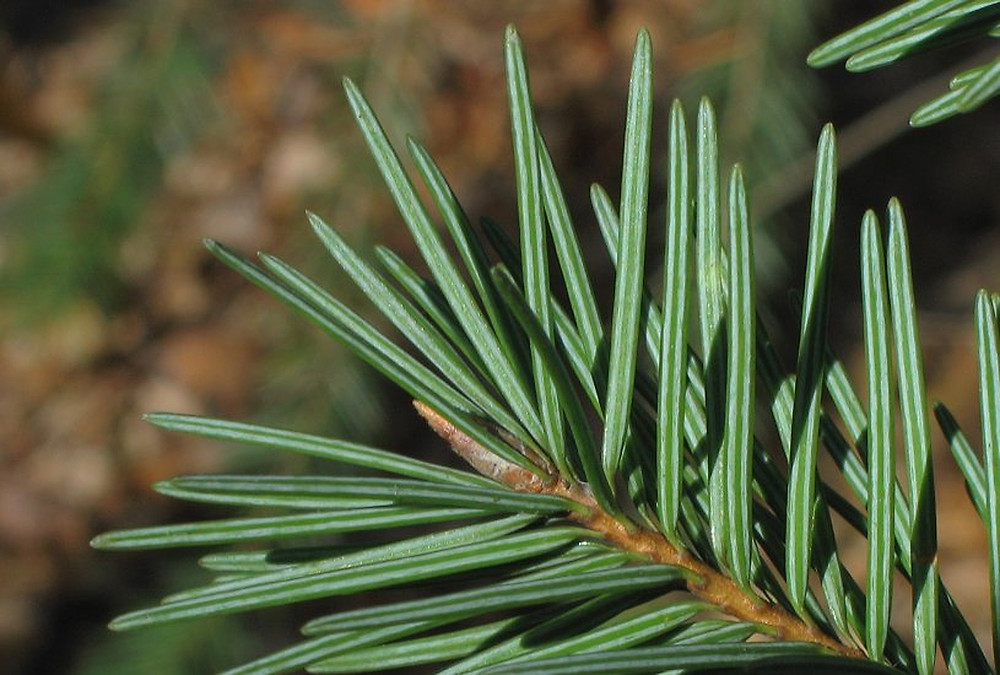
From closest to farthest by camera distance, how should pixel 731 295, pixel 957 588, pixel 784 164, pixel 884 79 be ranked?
pixel 731 295 → pixel 784 164 → pixel 957 588 → pixel 884 79

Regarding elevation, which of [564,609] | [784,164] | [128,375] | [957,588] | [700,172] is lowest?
[957,588]

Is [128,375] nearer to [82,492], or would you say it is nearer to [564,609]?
[82,492]

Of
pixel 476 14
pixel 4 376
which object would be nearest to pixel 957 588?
pixel 476 14

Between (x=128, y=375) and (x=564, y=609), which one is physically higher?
(x=128, y=375)

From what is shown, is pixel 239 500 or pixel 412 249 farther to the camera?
pixel 412 249

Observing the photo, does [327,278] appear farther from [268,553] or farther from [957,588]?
[957,588]

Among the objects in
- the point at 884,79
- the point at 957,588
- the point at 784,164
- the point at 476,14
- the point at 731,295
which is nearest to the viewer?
the point at 731,295
